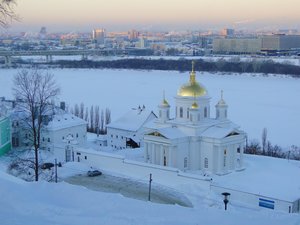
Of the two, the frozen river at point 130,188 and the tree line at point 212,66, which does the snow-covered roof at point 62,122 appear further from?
the tree line at point 212,66

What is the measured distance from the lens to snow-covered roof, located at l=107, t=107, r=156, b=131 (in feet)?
53.2

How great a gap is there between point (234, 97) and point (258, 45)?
55.7m

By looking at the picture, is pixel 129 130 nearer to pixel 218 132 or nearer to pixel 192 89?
pixel 192 89

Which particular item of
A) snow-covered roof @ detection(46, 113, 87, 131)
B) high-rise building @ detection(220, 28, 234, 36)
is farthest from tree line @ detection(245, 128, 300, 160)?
high-rise building @ detection(220, 28, 234, 36)

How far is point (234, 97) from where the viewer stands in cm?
2669

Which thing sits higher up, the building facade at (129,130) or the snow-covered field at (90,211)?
the snow-covered field at (90,211)

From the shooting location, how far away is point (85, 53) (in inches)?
2886

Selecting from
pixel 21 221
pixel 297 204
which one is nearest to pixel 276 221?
pixel 21 221

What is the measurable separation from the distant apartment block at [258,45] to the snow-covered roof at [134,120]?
63.5 metres

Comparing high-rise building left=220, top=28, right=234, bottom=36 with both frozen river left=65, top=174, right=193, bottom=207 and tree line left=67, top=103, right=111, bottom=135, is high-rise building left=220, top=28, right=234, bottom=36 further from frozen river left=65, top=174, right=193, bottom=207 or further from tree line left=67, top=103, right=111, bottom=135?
frozen river left=65, top=174, right=193, bottom=207

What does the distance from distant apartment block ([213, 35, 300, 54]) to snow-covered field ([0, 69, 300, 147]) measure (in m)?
41.3

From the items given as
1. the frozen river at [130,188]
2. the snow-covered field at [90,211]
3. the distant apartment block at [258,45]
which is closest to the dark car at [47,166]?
the frozen river at [130,188]

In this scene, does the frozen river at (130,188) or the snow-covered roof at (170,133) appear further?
the snow-covered roof at (170,133)

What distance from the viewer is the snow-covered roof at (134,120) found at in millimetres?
16219
